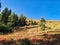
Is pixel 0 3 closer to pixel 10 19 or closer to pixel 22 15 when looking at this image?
pixel 10 19

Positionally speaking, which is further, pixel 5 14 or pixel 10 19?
pixel 5 14

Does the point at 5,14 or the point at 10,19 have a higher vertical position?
the point at 5,14

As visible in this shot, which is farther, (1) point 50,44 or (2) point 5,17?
(2) point 5,17

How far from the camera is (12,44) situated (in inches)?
815

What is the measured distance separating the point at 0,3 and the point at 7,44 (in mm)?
15383

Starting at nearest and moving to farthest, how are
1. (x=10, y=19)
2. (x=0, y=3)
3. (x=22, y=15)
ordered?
(x=0, y=3), (x=10, y=19), (x=22, y=15)

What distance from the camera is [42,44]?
2153 cm

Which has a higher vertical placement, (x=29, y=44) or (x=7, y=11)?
(x=7, y=11)

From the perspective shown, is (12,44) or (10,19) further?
(10,19)

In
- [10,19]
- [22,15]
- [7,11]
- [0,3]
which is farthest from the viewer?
[22,15]

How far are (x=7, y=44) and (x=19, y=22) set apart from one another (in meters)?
59.3

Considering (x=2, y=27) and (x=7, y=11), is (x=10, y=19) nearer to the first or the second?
(x=7, y=11)

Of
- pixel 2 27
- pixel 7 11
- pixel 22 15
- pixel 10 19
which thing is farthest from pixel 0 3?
pixel 22 15

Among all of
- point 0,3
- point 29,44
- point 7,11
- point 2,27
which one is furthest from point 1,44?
point 7,11
